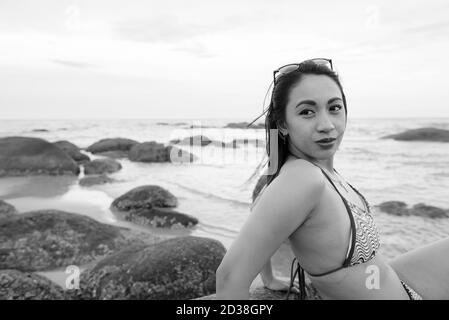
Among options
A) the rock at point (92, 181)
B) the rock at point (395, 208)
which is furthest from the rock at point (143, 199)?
the rock at point (395, 208)

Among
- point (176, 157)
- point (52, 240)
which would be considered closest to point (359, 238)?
point (52, 240)

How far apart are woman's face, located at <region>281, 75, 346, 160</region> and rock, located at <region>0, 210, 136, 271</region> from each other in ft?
16.7

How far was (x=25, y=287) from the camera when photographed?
13.8ft

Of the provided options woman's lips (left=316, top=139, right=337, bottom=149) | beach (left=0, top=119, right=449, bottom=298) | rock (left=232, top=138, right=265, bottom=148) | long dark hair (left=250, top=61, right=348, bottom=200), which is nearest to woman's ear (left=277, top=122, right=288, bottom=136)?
long dark hair (left=250, top=61, right=348, bottom=200)

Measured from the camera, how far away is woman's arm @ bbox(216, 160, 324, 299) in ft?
5.57

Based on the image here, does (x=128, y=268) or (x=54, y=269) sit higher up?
(x=128, y=268)

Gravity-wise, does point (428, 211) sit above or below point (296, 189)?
below

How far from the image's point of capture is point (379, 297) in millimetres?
2047

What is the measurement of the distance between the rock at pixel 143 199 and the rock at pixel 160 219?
0.74 meters

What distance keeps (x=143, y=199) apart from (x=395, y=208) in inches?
248

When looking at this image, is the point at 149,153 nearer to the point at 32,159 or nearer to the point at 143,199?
the point at 32,159

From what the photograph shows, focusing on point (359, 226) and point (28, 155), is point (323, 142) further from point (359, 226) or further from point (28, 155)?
point (28, 155)
